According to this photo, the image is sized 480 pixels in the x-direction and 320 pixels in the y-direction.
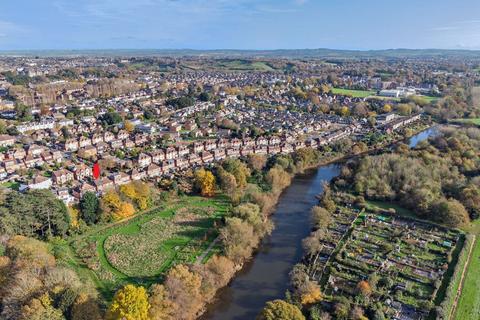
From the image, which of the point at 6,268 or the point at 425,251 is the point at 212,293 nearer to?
the point at 6,268

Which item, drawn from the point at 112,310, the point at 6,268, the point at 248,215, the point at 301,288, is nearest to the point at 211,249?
the point at 248,215

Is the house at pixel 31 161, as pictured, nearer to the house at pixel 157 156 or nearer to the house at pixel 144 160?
the house at pixel 144 160

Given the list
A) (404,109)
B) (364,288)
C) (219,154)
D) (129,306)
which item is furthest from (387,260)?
(404,109)

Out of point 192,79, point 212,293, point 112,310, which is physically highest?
point 192,79

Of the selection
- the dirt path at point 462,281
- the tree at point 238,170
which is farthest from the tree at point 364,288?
the tree at point 238,170

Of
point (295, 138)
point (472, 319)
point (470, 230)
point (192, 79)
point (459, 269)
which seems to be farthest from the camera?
point (192, 79)

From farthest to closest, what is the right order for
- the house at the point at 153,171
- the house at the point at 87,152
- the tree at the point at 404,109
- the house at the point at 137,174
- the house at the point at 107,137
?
the tree at the point at 404,109 < the house at the point at 107,137 < the house at the point at 87,152 < the house at the point at 153,171 < the house at the point at 137,174

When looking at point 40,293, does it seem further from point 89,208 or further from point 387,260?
point 387,260
